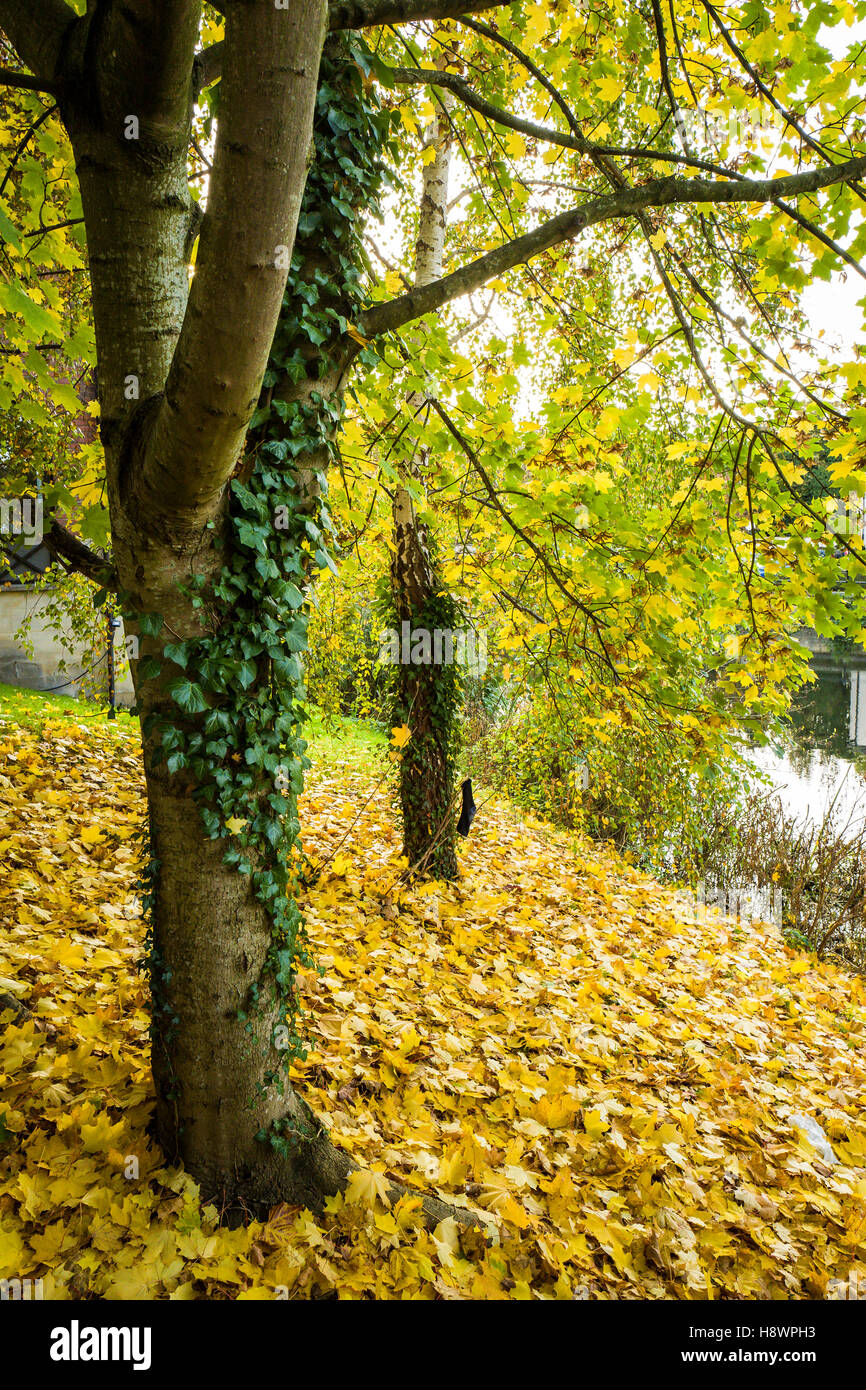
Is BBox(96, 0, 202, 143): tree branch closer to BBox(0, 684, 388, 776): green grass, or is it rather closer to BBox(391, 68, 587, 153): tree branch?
BBox(391, 68, 587, 153): tree branch

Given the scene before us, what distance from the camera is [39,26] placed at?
6.05 ft

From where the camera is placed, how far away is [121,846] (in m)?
4.52

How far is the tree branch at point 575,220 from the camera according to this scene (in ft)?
7.56

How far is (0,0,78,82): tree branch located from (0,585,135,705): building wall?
789 centimetres

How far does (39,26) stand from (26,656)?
29.1 ft

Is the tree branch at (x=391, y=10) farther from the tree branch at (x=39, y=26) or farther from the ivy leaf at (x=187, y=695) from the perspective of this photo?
the ivy leaf at (x=187, y=695)

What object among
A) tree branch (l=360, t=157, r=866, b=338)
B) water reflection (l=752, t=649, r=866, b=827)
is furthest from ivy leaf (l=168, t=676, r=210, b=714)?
water reflection (l=752, t=649, r=866, b=827)

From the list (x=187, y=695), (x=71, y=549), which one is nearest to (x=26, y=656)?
(x=71, y=549)

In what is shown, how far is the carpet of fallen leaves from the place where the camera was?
196 cm

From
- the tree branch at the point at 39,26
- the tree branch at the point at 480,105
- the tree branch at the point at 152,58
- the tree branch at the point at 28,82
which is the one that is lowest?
the tree branch at the point at 152,58

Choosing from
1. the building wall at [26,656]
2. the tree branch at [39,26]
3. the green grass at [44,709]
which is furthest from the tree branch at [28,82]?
the building wall at [26,656]

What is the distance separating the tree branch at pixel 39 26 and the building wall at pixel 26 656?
7891 mm

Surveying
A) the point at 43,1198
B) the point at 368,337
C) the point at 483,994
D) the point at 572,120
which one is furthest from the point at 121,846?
the point at 572,120
